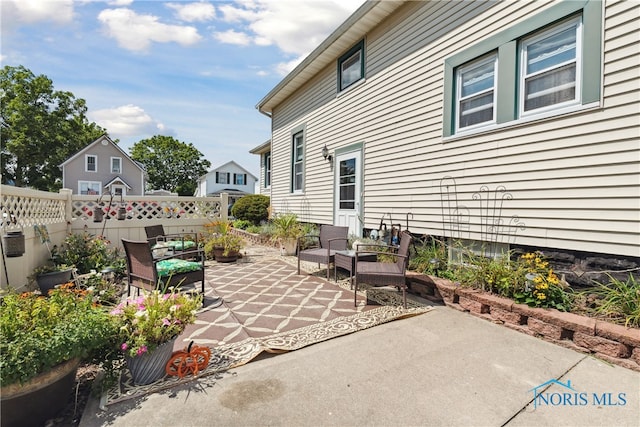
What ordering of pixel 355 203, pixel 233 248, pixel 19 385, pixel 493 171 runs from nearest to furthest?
pixel 19 385 < pixel 493 171 < pixel 233 248 < pixel 355 203

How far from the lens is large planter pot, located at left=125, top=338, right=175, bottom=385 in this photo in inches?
90.3

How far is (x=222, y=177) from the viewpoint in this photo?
3759 centimetres

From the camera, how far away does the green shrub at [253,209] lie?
1209 cm

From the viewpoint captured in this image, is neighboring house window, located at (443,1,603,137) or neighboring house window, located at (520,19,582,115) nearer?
neighboring house window, located at (443,1,603,137)

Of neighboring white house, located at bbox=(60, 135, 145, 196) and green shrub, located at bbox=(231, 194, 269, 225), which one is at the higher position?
neighboring white house, located at bbox=(60, 135, 145, 196)

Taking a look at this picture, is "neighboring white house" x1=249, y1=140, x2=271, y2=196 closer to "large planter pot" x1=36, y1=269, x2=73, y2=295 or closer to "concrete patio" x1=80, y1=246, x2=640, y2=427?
"large planter pot" x1=36, y1=269, x2=73, y2=295

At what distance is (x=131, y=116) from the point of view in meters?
46.8

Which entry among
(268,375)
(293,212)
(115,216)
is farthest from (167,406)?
(293,212)

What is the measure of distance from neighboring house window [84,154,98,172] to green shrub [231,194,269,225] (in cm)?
2025

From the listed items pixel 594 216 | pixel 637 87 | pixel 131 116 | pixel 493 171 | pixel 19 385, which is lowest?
pixel 19 385

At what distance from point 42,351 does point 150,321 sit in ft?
2.00

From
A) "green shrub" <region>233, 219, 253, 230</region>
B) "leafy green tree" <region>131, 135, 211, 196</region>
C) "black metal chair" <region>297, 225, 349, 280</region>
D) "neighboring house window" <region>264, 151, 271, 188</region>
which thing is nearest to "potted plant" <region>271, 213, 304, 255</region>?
"black metal chair" <region>297, 225, 349, 280</region>

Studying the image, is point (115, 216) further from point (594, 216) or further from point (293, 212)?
point (594, 216)

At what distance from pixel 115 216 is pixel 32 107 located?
25278 millimetres
